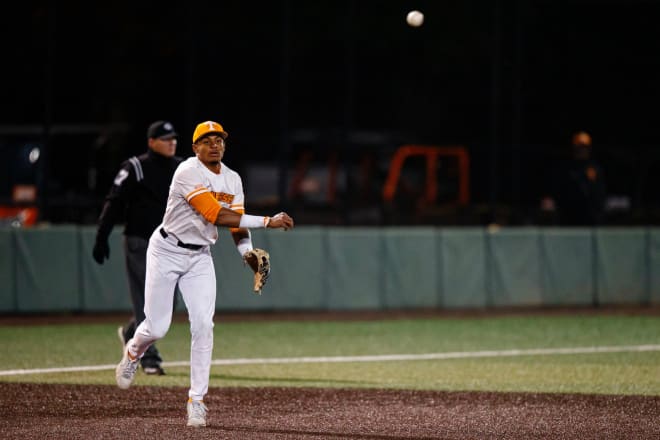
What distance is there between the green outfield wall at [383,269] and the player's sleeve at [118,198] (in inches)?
223

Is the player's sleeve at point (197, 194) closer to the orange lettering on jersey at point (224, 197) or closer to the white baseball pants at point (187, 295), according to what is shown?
the orange lettering on jersey at point (224, 197)

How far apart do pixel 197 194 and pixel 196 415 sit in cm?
141

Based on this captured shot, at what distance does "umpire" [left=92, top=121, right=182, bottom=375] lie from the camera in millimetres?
9617

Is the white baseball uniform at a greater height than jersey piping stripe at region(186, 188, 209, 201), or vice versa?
jersey piping stripe at region(186, 188, 209, 201)

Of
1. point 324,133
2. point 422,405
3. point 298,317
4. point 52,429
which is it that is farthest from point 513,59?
point 52,429

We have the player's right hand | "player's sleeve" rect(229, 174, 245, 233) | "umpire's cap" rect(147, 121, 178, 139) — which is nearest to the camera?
the player's right hand

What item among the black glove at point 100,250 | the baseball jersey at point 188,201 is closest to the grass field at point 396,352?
the black glove at point 100,250

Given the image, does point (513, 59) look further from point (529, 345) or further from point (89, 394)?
point (89, 394)

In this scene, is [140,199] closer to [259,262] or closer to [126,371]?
[126,371]

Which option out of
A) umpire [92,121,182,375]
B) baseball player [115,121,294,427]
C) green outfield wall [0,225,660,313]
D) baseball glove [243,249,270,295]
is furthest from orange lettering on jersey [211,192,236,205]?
green outfield wall [0,225,660,313]

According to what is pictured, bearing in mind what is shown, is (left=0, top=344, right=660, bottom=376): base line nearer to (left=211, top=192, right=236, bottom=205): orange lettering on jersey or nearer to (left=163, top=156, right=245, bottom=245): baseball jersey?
(left=163, top=156, right=245, bottom=245): baseball jersey

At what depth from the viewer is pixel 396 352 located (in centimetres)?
1213

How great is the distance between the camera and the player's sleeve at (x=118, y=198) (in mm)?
9633

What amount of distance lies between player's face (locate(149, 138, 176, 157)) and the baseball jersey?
1.92 meters
